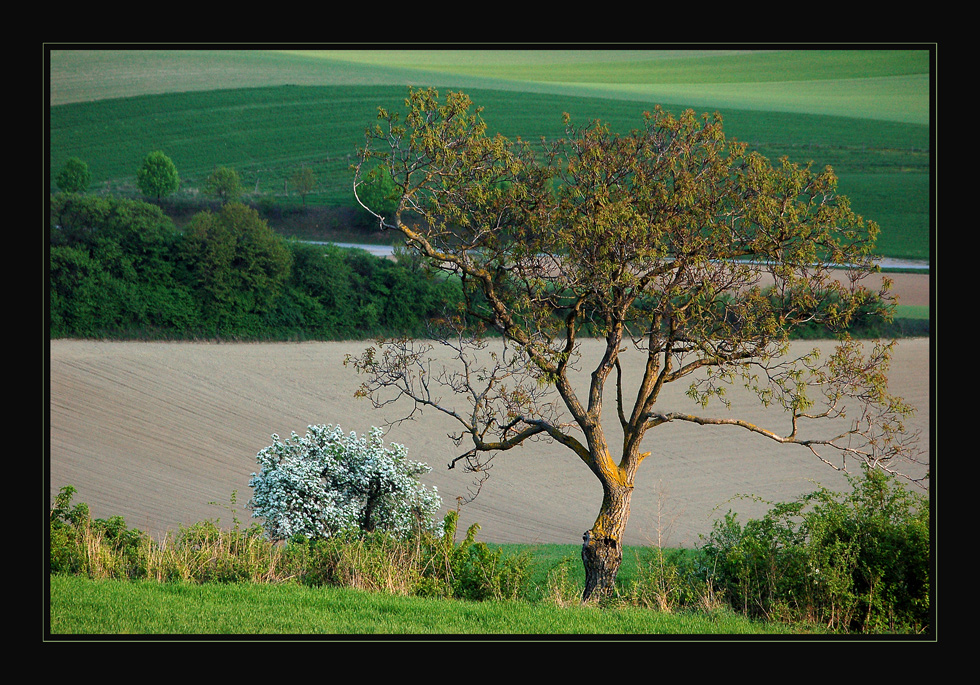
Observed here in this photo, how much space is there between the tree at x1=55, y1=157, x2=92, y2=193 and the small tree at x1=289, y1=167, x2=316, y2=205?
811 cm

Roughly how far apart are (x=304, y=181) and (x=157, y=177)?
19.0 feet

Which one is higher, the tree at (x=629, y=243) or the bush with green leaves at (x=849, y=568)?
the tree at (x=629, y=243)

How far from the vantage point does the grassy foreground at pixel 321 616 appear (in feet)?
22.8

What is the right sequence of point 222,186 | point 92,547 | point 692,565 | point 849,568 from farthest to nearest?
point 222,186
point 692,565
point 92,547
point 849,568

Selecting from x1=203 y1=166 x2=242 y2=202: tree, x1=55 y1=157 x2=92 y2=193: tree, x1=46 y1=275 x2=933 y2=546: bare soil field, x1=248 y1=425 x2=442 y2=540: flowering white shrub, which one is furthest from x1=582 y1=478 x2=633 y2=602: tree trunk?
x1=203 y1=166 x2=242 y2=202: tree

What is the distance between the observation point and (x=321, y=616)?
279 inches

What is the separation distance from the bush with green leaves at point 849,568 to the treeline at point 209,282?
21346mm

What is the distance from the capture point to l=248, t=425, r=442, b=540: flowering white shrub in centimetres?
1008

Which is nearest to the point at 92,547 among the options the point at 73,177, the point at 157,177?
the point at 73,177

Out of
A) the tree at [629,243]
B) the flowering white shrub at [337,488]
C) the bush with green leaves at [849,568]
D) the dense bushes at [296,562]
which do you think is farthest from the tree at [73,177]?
the bush with green leaves at [849,568]

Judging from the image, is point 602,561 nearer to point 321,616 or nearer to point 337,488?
point 321,616

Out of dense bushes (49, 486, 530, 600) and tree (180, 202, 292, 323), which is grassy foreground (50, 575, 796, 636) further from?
tree (180, 202, 292, 323)

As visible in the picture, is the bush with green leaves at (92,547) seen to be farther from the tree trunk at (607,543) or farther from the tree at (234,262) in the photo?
the tree at (234,262)

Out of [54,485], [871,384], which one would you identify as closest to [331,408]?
[54,485]
